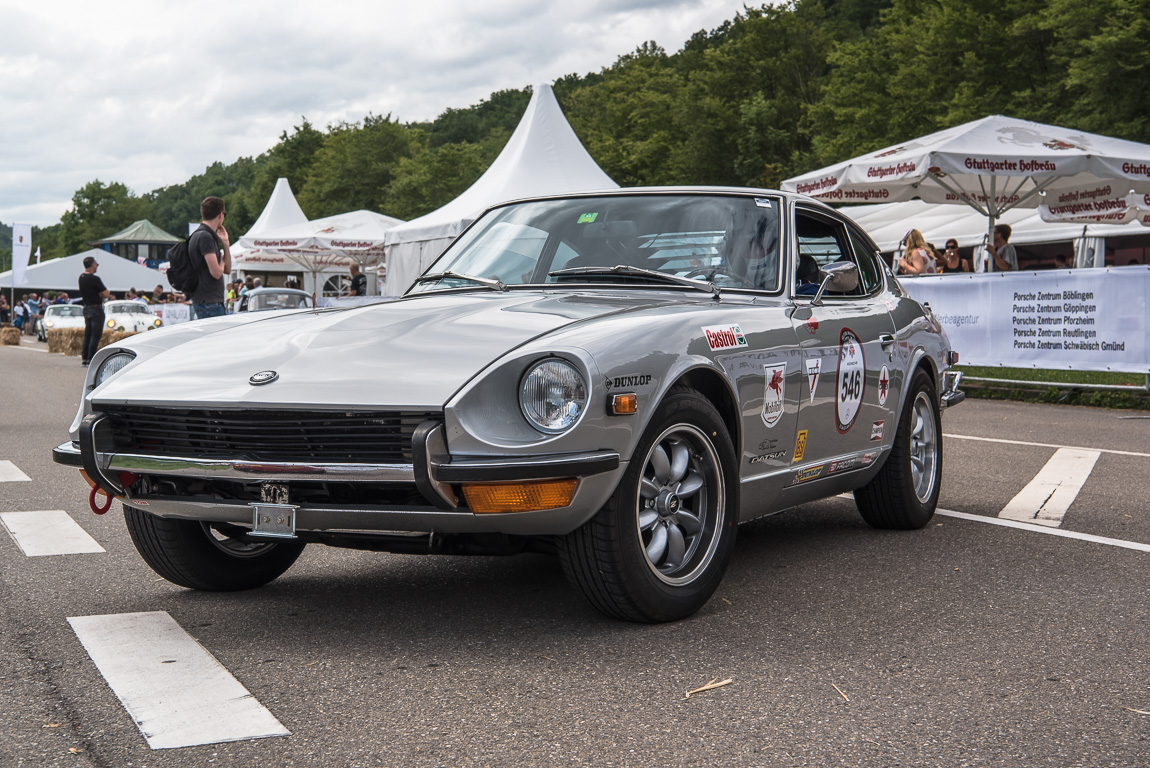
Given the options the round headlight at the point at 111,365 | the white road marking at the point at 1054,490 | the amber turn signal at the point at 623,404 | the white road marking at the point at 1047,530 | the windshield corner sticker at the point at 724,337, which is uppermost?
the windshield corner sticker at the point at 724,337

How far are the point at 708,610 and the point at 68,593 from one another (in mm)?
2327

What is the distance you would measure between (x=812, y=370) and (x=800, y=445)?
30cm

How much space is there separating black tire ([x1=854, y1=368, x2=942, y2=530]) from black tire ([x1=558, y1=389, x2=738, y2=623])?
5.87 ft

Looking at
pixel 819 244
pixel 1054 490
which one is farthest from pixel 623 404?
pixel 1054 490

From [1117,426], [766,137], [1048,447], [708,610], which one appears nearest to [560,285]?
[708,610]

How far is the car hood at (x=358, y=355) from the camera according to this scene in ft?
11.7

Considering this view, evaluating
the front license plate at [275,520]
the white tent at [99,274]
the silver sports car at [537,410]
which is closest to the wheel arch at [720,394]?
the silver sports car at [537,410]

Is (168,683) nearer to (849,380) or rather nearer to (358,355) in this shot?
(358,355)

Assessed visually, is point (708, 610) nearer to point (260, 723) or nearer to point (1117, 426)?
point (260, 723)

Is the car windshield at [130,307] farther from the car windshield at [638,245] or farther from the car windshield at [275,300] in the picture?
the car windshield at [638,245]

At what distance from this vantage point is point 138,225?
139m

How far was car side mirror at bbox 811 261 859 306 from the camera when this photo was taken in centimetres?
496

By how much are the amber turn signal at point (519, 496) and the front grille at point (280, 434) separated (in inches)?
8.7

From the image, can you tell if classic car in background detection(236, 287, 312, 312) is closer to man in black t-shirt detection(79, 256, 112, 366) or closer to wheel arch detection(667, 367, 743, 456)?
man in black t-shirt detection(79, 256, 112, 366)
